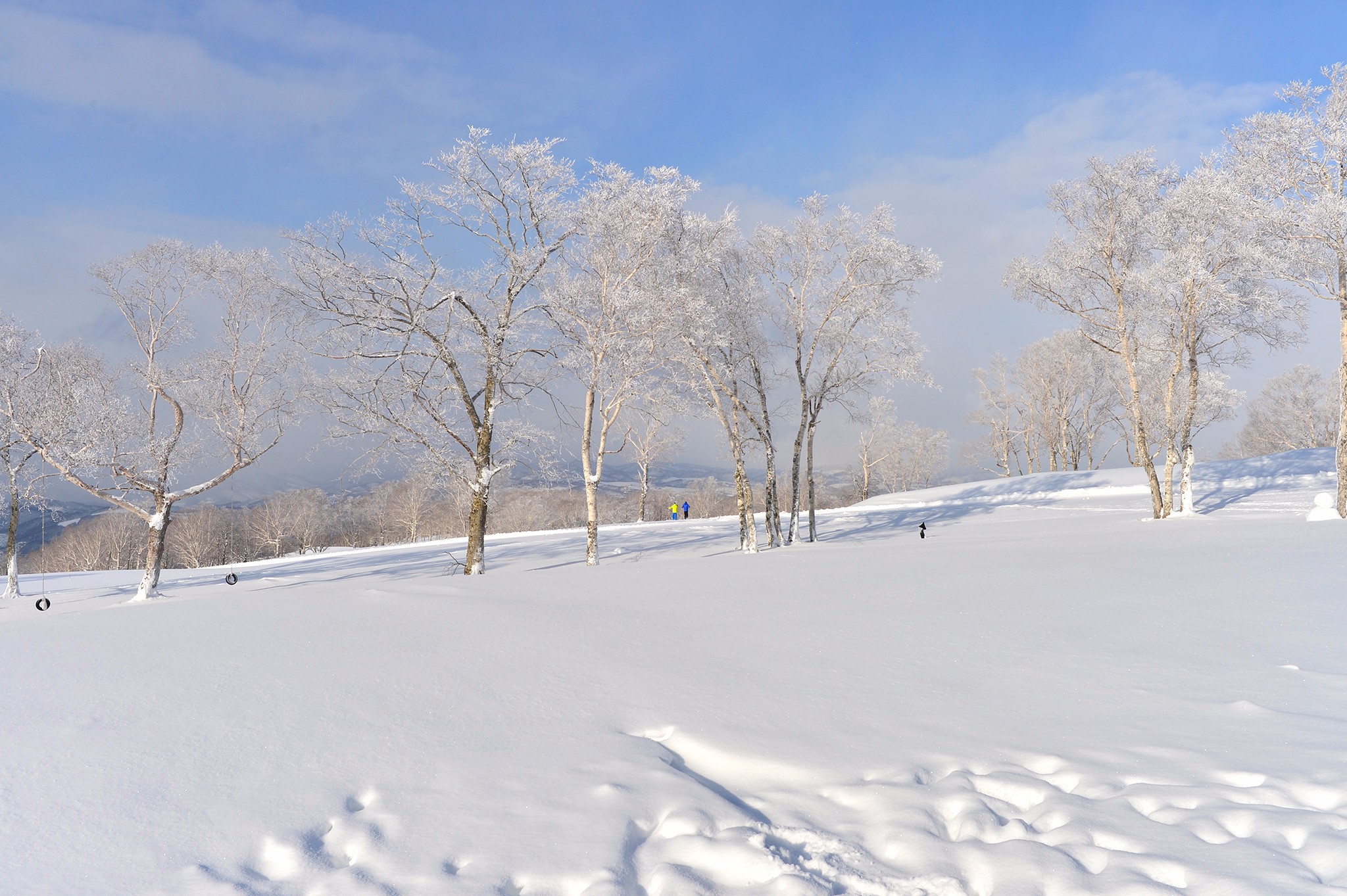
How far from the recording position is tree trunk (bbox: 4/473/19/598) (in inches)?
783

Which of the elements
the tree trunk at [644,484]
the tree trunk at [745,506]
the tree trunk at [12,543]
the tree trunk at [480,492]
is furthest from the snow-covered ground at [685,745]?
the tree trunk at [644,484]

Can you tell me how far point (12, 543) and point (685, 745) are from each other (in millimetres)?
27272

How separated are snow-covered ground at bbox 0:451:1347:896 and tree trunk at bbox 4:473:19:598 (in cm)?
1847

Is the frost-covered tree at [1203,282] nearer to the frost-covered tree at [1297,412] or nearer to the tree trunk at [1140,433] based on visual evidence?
the tree trunk at [1140,433]

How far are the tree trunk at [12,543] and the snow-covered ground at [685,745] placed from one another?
18472mm

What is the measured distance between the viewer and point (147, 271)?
16.8 m

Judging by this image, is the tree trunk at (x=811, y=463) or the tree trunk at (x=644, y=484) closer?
the tree trunk at (x=811, y=463)

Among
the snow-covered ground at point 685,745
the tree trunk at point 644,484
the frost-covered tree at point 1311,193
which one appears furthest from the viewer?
the tree trunk at point 644,484

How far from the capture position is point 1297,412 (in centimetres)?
4819

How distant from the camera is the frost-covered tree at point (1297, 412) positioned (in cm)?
4650

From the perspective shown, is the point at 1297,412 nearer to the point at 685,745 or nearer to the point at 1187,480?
the point at 1187,480

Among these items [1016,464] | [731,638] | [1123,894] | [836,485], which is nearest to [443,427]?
[731,638]

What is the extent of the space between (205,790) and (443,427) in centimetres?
1266

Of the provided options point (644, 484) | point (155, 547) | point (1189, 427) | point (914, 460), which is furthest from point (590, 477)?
point (914, 460)
